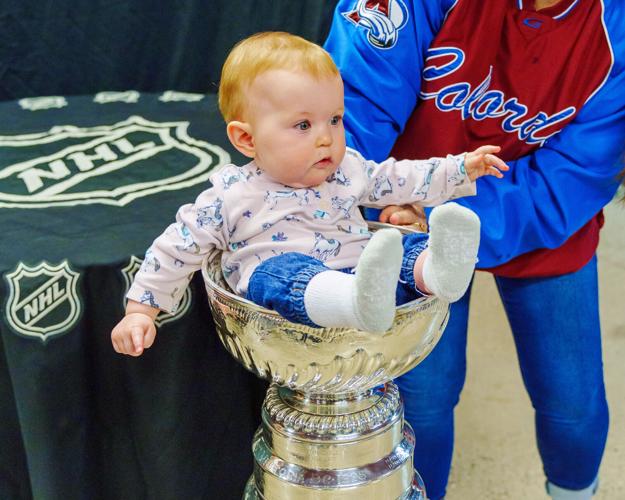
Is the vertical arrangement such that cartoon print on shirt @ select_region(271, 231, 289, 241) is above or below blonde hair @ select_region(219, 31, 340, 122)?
below

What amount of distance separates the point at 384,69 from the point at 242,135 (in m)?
0.26

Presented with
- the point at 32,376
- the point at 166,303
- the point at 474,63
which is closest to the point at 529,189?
the point at 474,63

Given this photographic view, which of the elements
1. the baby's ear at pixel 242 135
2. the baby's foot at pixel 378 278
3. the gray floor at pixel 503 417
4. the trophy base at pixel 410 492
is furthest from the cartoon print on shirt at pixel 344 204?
the gray floor at pixel 503 417

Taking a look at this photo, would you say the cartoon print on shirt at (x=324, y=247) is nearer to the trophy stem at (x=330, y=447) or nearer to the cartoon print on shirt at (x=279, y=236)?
the cartoon print on shirt at (x=279, y=236)

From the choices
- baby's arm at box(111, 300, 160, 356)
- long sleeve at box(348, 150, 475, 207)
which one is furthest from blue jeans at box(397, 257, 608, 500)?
baby's arm at box(111, 300, 160, 356)

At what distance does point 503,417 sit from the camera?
6.15 ft

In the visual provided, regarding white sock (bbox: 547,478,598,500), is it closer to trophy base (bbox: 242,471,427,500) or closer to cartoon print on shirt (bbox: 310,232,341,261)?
trophy base (bbox: 242,471,427,500)

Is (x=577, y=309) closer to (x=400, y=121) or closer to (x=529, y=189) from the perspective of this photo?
(x=529, y=189)

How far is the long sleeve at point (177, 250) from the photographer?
0.89m

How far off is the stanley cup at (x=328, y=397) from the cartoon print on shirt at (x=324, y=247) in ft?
0.32

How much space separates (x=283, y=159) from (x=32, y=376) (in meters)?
0.36

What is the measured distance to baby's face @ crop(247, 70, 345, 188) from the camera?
866mm

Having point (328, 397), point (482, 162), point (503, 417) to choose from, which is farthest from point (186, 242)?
point (503, 417)

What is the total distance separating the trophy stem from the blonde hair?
0.32m
